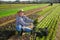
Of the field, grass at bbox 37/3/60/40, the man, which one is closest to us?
the man

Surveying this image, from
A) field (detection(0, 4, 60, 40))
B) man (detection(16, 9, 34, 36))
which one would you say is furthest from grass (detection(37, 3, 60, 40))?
man (detection(16, 9, 34, 36))

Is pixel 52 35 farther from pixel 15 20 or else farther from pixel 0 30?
pixel 0 30

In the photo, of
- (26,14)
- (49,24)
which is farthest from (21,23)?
(49,24)

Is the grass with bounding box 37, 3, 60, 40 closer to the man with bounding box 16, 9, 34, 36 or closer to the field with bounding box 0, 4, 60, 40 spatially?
the field with bounding box 0, 4, 60, 40

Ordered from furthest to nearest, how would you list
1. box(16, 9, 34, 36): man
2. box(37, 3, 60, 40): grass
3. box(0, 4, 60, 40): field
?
1. box(37, 3, 60, 40): grass
2. box(0, 4, 60, 40): field
3. box(16, 9, 34, 36): man

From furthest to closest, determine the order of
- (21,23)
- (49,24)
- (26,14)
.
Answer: (49,24) < (26,14) < (21,23)

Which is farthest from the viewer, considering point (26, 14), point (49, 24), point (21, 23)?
point (49, 24)

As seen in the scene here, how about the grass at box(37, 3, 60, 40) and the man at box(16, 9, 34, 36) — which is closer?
the man at box(16, 9, 34, 36)

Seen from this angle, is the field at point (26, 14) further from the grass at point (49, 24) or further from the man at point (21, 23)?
the man at point (21, 23)

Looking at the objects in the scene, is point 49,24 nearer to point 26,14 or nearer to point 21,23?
point 26,14

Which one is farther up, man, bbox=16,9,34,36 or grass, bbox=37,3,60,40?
man, bbox=16,9,34,36

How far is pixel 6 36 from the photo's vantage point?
5375mm

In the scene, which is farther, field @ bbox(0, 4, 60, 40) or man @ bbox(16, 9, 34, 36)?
field @ bbox(0, 4, 60, 40)

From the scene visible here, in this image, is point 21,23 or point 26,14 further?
point 26,14
